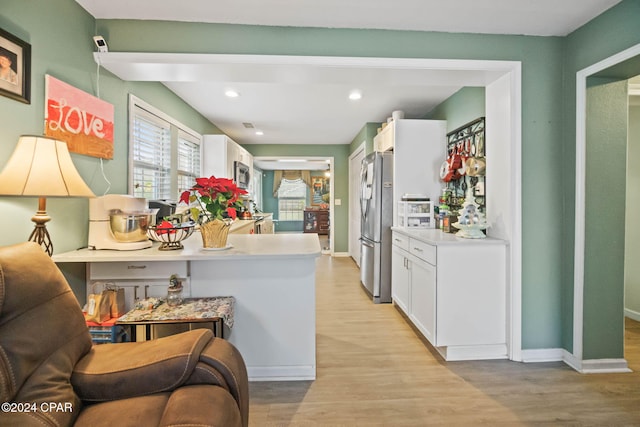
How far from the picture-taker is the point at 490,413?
1.71 metres

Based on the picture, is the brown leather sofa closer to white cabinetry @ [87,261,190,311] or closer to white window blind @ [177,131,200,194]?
white cabinetry @ [87,261,190,311]

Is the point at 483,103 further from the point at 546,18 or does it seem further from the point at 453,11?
the point at 453,11

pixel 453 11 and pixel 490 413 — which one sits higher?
pixel 453 11

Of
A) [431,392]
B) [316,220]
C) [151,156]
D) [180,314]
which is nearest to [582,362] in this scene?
[431,392]

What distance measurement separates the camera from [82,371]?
1106 mm

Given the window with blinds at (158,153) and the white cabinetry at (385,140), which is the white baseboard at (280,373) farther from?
the white cabinetry at (385,140)

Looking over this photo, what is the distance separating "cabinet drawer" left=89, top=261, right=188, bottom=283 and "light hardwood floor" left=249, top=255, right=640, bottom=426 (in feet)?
3.09

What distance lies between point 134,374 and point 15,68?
161 cm

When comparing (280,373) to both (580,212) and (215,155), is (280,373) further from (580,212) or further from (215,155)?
(215,155)

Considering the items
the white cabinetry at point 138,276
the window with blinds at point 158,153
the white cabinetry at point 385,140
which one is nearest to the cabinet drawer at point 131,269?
the white cabinetry at point 138,276

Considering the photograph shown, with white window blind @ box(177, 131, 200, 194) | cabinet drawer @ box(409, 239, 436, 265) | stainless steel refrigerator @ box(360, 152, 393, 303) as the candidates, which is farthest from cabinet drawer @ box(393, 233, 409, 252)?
white window blind @ box(177, 131, 200, 194)

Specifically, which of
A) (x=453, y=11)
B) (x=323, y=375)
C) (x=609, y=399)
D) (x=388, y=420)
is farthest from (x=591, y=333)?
(x=453, y=11)

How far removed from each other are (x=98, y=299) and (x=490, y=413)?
2.33 metres

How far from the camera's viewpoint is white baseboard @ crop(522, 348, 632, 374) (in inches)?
83.5
